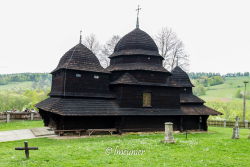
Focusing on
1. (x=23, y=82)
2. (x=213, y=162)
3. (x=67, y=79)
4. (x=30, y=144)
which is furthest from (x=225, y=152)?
(x=23, y=82)

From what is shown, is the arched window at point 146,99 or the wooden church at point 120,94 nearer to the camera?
the wooden church at point 120,94

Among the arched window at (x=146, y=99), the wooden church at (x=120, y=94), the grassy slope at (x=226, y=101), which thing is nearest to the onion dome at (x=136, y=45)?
the wooden church at (x=120, y=94)

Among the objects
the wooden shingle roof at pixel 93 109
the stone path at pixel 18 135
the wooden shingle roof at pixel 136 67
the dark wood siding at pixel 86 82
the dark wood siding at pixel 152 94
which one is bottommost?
the stone path at pixel 18 135

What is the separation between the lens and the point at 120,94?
19.9 meters

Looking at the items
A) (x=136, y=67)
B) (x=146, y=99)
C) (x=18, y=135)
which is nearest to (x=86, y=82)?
(x=136, y=67)

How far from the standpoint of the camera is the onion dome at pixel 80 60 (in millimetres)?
19094

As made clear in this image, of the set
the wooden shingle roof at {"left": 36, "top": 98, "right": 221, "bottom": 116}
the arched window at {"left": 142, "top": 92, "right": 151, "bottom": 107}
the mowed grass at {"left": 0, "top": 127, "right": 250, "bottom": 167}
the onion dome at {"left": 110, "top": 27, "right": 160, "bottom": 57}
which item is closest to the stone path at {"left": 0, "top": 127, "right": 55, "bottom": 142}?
the wooden shingle roof at {"left": 36, "top": 98, "right": 221, "bottom": 116}

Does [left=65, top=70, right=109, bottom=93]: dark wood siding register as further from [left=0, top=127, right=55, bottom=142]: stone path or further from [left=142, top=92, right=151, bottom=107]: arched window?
[left=0, top=127, right=55, bottom=142]: stone path

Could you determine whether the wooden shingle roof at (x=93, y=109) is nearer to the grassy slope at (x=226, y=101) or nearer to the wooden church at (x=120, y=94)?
the wooden church at (x=120, y=94)

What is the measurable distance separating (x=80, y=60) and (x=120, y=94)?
4691mm

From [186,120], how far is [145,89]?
6502 millimetres

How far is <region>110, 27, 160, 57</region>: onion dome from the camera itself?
887 inches

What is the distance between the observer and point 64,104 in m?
17.4

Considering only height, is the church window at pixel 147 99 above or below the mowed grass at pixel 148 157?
above
